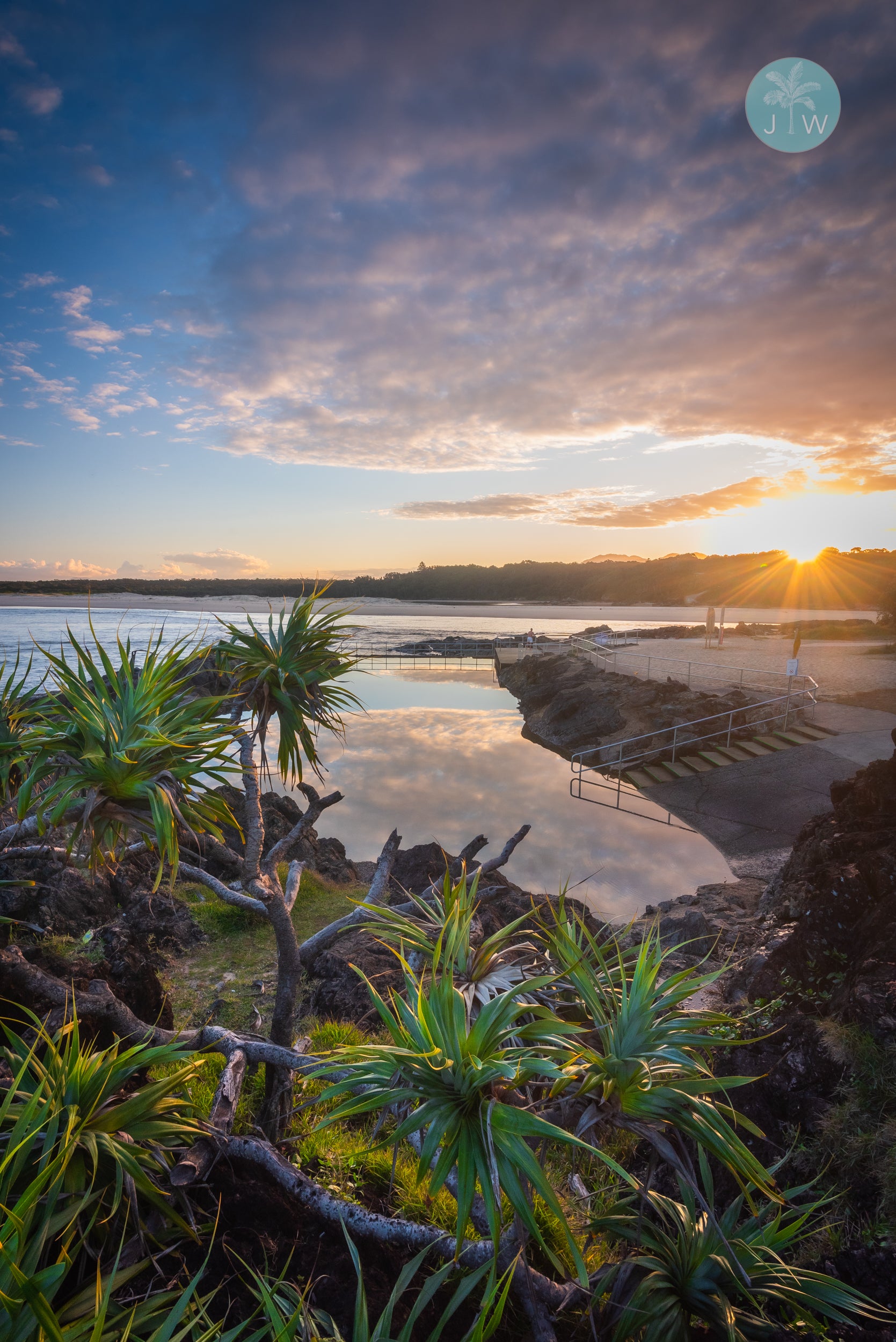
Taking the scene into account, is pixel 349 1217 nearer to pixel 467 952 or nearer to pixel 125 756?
pixel 467 952

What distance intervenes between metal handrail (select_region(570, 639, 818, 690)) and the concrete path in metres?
2.33

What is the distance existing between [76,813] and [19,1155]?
171cm

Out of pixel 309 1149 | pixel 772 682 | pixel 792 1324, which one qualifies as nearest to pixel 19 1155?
pixel 309 1149

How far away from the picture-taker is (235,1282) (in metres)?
2.54

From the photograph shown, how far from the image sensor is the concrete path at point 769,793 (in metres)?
12.4

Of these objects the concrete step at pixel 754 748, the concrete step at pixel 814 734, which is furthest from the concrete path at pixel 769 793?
the concrete step at pixel 754 748

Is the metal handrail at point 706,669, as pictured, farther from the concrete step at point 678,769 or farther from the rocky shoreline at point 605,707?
the concrete step at point 678,769

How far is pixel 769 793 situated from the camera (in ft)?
A: 46.0

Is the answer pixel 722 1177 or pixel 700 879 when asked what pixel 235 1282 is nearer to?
pixel 722 1177

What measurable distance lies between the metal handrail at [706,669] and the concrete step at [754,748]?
2.07 metres

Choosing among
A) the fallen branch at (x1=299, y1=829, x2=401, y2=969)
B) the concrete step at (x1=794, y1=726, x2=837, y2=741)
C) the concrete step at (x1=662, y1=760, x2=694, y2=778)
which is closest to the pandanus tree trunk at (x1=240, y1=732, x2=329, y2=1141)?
the fallen branch at (x1=299, y1=829, x2=401, y2=969)

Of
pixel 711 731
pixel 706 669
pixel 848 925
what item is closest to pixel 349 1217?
pixel 848 925

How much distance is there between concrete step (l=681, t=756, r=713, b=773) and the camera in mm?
16062

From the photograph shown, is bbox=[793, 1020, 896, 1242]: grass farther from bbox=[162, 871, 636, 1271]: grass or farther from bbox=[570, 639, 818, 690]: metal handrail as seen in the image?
bbox=[570, 639, 818, 690]: metal handrail
